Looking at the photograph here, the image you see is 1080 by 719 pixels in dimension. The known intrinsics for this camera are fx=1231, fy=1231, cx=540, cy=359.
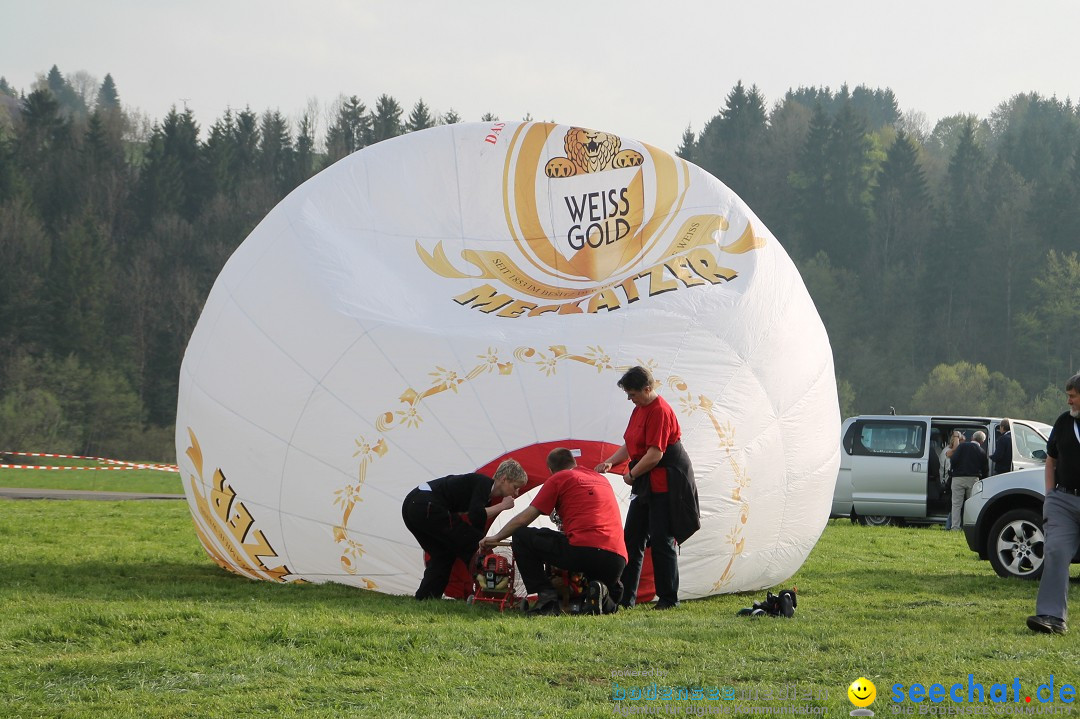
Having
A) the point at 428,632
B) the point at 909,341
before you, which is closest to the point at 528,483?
the point at 428,632

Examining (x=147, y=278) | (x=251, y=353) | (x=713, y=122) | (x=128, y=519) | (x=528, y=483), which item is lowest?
(x=128, y=519)

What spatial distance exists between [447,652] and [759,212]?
223ft

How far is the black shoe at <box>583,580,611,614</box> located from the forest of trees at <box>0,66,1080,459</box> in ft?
123

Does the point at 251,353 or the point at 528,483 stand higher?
the point at 251,353

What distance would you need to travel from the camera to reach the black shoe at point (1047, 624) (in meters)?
6.80

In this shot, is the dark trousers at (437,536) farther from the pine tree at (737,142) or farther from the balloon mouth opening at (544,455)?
the pine tree at (737,142)

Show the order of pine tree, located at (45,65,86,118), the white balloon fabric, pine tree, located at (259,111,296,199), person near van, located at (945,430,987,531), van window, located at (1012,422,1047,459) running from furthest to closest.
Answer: pine tree, located at (45,65,86,118) < pine tree, located at (259,111,296,199) < van window, located at (1012,422,1047,459) < person near van, located at (945,430,987,531) < the white balloon fabric

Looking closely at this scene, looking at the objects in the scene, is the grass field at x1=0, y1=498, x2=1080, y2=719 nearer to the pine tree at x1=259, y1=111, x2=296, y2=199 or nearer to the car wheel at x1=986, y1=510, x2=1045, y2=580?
the car wheel at x1=986, y1=510, x2=1045, y2=580

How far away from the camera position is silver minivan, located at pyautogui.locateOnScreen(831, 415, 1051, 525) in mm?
18141

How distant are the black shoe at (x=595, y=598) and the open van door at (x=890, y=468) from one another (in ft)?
37.9

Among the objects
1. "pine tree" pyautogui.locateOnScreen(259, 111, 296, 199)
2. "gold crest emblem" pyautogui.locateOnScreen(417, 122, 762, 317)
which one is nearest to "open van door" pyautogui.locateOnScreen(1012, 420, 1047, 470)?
"gold crest emblem" pyautogui.locateOnScreen(417, 122, 762, 317)

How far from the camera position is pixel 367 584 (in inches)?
340

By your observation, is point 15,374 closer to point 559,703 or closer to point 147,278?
point 147,278

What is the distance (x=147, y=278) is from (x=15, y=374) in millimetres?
10465
